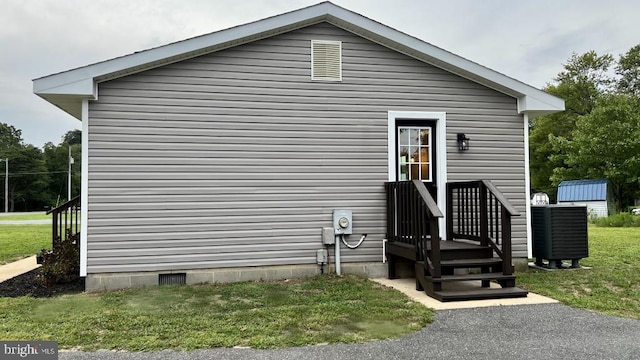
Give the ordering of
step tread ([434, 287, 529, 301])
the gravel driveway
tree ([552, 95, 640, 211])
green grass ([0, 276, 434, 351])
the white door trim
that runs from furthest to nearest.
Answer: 1. tree ([552, 95, 640, 211])
2. the white door trim
3. step tread ([434, 287, 529, 301])
4. green grass ([0, 276, 434, 351])
5. the gravel driveway

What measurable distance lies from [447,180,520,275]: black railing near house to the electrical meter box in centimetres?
156

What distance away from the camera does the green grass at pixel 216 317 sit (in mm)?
3416

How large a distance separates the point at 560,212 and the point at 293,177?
13.6ft

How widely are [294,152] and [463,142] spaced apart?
8.51 feet

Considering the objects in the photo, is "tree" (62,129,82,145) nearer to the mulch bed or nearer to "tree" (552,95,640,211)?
"tree" (552,95,640,211)

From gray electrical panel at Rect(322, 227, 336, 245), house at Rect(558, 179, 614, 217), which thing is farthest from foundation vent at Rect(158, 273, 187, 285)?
house at Rect(558, 179, 614, 217)

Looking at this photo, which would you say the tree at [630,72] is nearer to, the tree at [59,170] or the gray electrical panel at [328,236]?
the gray electrical panel at [328,236]

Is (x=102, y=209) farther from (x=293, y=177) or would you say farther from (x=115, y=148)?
(x=293, y=177)

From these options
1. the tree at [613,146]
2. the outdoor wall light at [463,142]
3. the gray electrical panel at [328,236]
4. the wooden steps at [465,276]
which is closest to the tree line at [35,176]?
the tree at [613,146]

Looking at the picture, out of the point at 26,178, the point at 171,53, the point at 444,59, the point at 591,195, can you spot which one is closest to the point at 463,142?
the point at 444,59

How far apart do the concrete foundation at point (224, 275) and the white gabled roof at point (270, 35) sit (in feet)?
7.73

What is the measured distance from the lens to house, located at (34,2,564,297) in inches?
214

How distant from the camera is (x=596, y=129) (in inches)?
866

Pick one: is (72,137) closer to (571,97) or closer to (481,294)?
(571,97)
